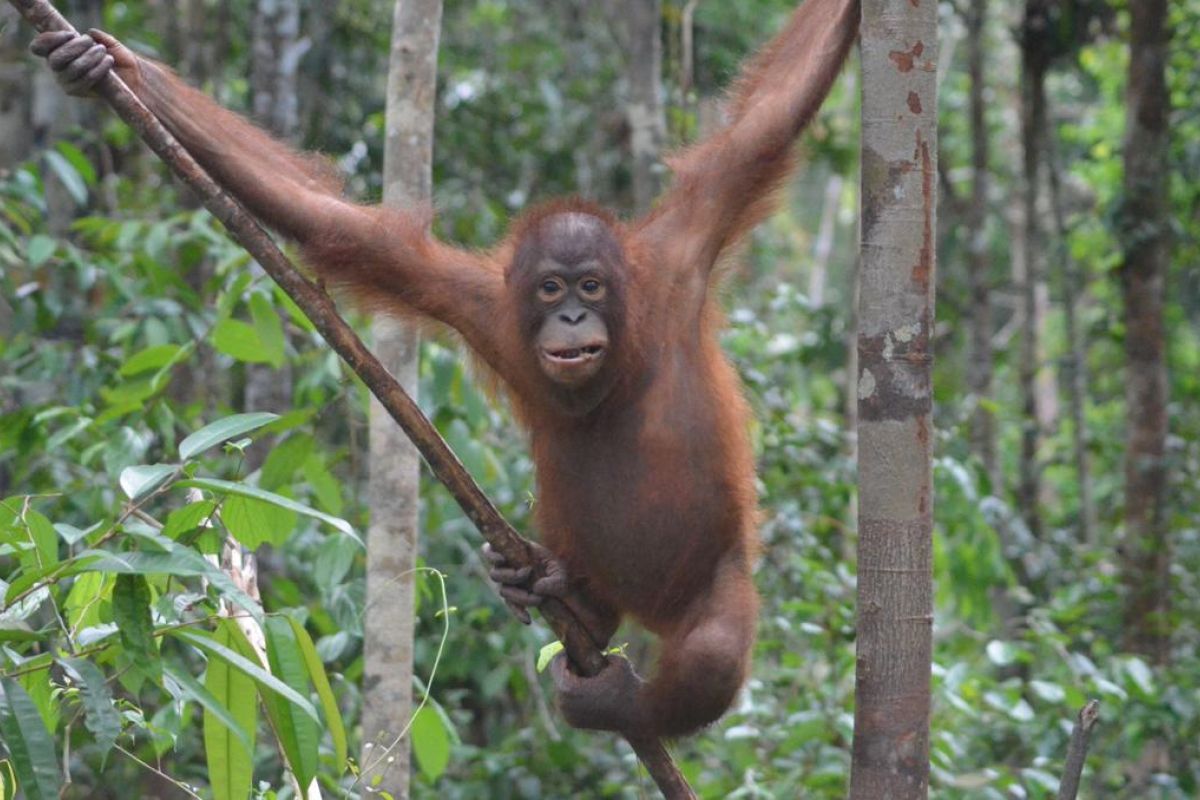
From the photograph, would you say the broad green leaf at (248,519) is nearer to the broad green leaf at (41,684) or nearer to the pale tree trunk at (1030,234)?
the broad green leaf at (41,684)

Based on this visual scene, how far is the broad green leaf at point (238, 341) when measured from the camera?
3.62 meters

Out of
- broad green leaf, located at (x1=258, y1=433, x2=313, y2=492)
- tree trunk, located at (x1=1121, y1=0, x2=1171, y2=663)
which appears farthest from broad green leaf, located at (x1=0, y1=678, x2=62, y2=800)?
tree trunk, located at (x1=1121, y1=0, x2=1171, y2=663)

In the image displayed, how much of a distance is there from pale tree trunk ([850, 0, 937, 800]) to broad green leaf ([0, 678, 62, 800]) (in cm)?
120

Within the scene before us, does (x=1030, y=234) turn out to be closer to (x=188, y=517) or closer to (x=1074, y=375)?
(x=1074, y=375)

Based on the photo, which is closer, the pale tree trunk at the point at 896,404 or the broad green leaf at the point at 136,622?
the broad green leaf at the point at 136,622

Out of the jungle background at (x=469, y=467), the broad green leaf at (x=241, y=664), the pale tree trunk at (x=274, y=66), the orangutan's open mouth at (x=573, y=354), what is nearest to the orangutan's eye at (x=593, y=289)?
the orangutan's open mouth at (x=573, y=354)

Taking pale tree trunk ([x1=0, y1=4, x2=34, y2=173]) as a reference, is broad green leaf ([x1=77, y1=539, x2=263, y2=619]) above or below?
below

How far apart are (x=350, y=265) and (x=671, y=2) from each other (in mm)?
5034

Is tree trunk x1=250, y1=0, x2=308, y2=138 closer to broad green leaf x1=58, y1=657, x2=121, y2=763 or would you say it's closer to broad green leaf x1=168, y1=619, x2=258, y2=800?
broad green leaf x1=168, y1=619, x2=258, y2=800

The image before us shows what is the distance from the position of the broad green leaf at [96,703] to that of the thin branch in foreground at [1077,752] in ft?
4.44

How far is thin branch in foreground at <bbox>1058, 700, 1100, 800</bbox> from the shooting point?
6.78 ft

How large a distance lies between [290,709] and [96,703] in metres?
0.35

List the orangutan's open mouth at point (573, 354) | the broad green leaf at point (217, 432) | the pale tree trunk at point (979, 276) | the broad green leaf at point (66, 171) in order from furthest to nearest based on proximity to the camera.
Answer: the pale tree trunk at point (979, 276), the broad green leaf at point (66, 171), the orangutan's open mouth at point (573, 354), the broad green leaf at point (217, 432)

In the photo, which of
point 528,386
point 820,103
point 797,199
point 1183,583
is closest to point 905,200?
point 820,103
